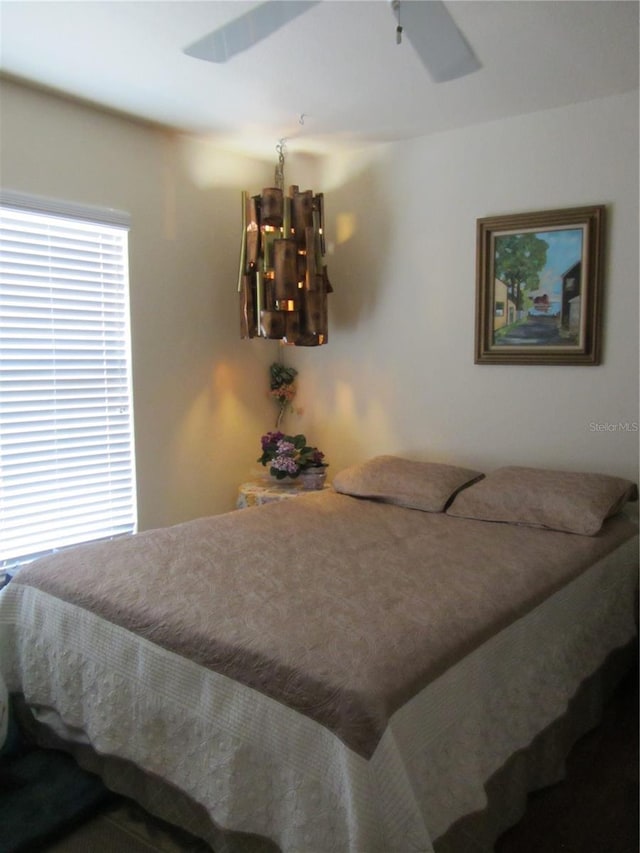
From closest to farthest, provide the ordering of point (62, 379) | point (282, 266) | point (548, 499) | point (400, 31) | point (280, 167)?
1. point (400, 31)
2. point (548, 499)
3. point (62, 379)
4. point (282, 266)
5. point (280, 167)

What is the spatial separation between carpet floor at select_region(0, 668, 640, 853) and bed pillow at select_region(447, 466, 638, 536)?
0.82m

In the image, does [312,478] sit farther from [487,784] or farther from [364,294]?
[487,784]

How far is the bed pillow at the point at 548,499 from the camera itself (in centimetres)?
249

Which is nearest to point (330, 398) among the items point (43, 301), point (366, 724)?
point (43, 301)

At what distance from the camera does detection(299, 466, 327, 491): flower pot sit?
3.47m

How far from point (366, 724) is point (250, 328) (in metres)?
2.33

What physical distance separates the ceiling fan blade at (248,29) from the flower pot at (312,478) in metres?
2.03

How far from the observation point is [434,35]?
1887mm

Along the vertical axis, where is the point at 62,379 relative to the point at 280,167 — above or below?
below

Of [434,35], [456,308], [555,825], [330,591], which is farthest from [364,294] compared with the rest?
[555,825]

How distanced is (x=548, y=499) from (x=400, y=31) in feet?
5.66

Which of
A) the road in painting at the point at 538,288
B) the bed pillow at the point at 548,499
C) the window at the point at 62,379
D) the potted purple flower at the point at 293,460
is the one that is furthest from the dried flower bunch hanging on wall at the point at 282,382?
the bed pillow at the point at 548,499

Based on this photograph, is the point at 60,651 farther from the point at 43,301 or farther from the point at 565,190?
the point at 565,190

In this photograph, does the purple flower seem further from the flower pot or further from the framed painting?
the framed painting
